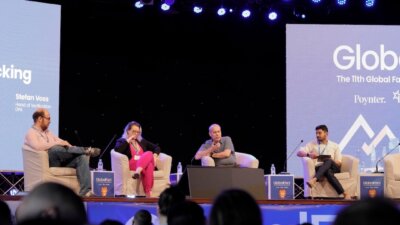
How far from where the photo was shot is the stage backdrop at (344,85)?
10875 mm

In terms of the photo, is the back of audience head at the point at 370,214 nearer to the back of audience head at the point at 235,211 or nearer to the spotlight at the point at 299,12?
the back of audience head at the point at 235,211

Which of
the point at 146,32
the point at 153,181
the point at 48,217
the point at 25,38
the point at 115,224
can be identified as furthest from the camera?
the point at 146,32

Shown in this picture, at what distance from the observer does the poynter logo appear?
1080cm

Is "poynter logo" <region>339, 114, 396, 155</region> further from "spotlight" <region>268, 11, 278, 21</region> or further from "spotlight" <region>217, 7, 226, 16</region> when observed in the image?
"spotlight" <region>217, 7, 226, 16</region>

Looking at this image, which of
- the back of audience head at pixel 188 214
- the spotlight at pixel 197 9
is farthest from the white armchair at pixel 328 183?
the back of audience head at pixel 188 214

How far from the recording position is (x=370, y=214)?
1081 millimetres

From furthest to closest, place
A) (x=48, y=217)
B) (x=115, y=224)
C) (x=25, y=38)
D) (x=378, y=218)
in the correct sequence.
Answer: (x=25, y=38)
(x=115, y=224)
(x=48, y=217)
(x=378, y=218)

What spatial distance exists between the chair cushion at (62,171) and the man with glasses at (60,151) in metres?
0.07

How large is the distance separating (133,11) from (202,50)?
1.33m

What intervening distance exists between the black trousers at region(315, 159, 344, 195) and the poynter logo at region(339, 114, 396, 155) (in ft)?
5.74

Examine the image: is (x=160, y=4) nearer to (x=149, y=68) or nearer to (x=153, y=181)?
(x=149, y=68)

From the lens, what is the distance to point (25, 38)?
9.78m

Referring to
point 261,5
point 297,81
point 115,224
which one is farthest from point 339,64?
point 115,224

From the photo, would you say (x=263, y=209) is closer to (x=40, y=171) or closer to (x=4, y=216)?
(x=40, y=171)
